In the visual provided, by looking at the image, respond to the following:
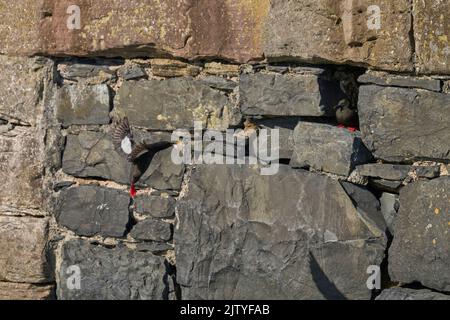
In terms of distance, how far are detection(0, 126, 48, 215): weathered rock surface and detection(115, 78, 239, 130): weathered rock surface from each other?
0.41m

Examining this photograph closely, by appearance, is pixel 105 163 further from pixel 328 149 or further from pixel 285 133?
pixel 328 149

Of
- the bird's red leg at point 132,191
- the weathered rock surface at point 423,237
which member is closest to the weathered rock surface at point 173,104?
the bird's red leg at point 132,191

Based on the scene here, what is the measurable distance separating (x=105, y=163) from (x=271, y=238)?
32.4 inches

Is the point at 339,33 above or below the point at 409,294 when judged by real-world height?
above

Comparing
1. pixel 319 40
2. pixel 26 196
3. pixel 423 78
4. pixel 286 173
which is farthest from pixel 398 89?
pixel 26 196

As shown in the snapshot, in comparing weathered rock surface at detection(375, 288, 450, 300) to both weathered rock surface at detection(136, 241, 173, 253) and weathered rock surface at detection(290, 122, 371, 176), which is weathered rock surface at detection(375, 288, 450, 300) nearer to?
weathered rock surface at detection(290, 122, 371, 176)


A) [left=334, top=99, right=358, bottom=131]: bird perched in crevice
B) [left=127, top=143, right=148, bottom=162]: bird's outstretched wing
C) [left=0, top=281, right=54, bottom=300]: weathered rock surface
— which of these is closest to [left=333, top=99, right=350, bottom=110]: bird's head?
[left=334, top=99, right=358, bottom=131]: bird perched in crevice

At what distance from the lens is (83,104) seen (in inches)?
133

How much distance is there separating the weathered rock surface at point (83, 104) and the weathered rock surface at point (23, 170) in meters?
0.14

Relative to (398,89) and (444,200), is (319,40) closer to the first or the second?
(398,89)

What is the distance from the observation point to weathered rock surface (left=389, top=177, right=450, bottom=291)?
2.81 m

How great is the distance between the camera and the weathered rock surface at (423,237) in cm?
281

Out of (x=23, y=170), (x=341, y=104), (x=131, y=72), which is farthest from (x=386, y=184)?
(x=23, y=170)

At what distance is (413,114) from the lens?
2.86 m
